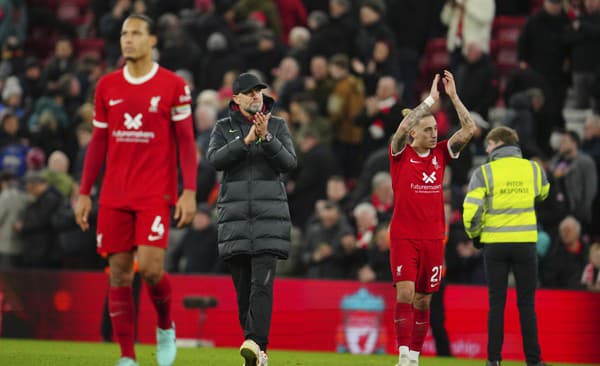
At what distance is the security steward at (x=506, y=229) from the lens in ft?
41.8

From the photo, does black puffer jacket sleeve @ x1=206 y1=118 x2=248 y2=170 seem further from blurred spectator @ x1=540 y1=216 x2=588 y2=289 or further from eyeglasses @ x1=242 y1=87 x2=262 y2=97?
blurred spectator @ x1=540 y1=216 x2=588 y2=289

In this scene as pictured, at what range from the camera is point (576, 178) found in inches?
736

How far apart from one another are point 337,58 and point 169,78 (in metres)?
10.1

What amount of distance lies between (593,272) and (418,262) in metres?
5.89

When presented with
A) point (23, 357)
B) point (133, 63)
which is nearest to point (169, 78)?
point (133, 63)

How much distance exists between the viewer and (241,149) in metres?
11.3

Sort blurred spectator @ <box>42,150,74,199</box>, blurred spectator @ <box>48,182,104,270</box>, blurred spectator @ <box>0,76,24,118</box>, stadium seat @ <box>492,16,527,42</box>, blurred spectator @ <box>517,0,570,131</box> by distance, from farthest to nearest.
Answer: blurred spectator @ <box>0,76,24,118</box> → stadium seat @ <box>492,16,527,42</box> → blurred spectator @ <box>517,0,570,131</box> → blurred spectator @ <box>42,150,74,199</box> → blurred spectator @ <box>48,182,104,270</box>

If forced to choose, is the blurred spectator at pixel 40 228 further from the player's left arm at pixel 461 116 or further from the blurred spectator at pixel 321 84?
the player's left arm at pixel 461 116

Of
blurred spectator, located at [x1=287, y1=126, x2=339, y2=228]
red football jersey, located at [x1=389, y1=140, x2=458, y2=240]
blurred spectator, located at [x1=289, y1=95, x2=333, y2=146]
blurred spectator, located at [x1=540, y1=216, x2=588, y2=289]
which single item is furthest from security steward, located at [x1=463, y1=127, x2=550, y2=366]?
blurred spectator, located at [x1=289, y1=95, x2=333, y2=146]

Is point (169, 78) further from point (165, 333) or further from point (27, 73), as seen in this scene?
point (27, 73)

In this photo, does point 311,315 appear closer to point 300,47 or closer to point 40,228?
point 40,228

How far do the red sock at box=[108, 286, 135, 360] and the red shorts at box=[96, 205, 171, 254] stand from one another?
0.35m

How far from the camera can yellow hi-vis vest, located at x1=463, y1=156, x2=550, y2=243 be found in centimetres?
1274

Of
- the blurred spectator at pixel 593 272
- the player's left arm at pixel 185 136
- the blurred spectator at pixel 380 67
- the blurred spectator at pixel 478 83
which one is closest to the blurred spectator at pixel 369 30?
A: the blurred spectator at pixel 380 67
